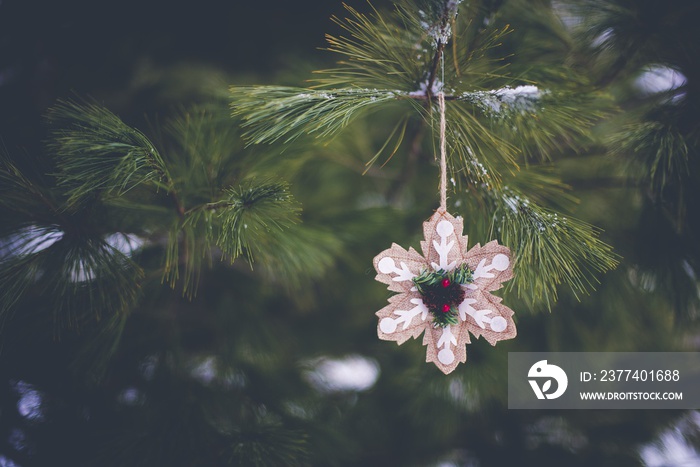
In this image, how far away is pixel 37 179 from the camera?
598 millimetres

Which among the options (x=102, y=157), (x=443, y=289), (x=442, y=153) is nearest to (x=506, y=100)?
(x=442, y=153)

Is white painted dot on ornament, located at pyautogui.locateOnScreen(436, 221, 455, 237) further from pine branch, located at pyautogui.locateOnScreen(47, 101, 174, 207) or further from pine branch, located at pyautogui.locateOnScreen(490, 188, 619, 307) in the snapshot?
pine branch, located at pyautogui.locateOnScreen(47, 101, 174, 207)

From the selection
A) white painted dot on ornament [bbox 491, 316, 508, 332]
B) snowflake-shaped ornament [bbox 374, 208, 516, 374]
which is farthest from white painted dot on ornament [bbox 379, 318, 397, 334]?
white painted dot on ornament [bbox 491, 316, 508, 332]

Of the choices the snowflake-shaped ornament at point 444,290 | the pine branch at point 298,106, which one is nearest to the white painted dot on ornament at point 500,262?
the snowflake-shaped ornament at point 444,290

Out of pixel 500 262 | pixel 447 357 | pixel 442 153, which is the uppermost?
pixel 442 153

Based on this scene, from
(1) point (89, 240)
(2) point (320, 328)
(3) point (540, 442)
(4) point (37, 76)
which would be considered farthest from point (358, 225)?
(4) point (37, 76)

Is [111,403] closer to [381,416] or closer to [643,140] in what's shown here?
[381,416]

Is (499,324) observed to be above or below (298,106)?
below

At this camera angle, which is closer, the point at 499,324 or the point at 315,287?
the point at 499,324

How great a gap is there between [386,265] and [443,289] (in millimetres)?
73

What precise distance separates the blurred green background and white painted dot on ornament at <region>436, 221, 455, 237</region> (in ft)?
0.42

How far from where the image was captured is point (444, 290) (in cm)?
52

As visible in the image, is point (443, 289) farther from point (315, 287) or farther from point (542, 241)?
point (315, 287)

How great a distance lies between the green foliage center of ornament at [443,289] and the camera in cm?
52
